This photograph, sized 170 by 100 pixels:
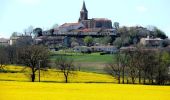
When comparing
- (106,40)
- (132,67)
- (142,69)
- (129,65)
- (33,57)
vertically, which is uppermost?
(106,40)

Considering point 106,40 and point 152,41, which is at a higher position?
point 106,40

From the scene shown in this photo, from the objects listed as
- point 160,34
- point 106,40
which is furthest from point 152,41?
point 106,40

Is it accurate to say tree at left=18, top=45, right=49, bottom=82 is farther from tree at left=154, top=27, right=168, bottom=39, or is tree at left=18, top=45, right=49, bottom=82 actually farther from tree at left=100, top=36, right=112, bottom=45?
tree at left=154, top=27, right=168, bottom=39

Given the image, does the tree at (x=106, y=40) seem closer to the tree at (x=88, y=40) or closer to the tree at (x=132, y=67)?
the tree at (x=88, y=40)

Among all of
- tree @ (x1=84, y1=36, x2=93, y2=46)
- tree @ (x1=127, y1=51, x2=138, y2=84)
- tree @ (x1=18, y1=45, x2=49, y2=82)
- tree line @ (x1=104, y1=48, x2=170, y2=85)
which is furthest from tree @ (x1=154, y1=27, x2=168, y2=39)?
tree @ (x1=18, y1=45, x2=49, y2=82)

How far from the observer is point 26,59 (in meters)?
56.6

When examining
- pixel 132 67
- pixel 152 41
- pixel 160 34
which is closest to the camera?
pixel 132 67

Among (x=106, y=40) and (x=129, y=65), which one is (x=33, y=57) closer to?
(x=129, y=65)

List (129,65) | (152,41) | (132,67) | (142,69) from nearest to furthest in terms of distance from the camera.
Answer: (142,69), (132,67), (129,65), (152,41)

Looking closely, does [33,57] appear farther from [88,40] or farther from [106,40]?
[106,40]

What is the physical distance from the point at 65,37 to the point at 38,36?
55.2 ft

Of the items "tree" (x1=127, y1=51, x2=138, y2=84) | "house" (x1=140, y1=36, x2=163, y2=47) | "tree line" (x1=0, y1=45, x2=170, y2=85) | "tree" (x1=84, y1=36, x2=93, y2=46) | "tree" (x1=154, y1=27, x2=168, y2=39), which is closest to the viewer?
"tree line" (x1=0, y1=45, x2=170, y2=85)

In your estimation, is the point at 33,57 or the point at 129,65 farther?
the point at 129,65

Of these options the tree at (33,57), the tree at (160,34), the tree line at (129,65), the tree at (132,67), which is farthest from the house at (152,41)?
the tree at (33,57)
